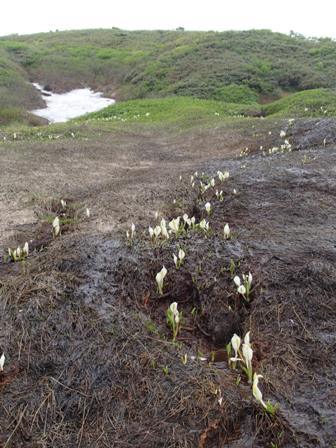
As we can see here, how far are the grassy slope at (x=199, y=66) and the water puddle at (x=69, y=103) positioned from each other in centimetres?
162

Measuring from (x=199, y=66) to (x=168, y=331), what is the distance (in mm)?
33834

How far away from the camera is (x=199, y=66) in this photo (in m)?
34.9

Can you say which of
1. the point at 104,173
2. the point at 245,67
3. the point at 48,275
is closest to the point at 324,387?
the point at 48,275

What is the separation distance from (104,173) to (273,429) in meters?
8.60

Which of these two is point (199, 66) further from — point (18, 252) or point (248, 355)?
point (248, 355)

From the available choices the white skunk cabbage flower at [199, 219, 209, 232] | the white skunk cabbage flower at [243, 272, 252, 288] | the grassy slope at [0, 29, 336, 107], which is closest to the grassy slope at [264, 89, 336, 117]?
the grassy slope at [0, 29, 336, 107]

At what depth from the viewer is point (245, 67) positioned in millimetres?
32781

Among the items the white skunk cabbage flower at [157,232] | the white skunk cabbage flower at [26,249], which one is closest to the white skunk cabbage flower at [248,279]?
the white skunk cabbage flower at [157,232]

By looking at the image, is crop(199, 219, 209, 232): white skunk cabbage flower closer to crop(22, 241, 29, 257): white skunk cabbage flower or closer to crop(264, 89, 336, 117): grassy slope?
crop(22, 241, 29, 257): white skunk cabbage flower

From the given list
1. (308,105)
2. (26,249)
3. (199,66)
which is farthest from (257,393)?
(199,66)

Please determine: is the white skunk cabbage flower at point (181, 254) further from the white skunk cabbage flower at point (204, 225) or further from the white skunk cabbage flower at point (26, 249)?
the white skunk cabbage flower at point (26, 249)

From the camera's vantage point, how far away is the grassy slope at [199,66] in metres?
30.3

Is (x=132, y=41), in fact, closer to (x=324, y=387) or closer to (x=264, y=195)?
(x=264, y=195)

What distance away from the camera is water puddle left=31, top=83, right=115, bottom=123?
1216 inches
